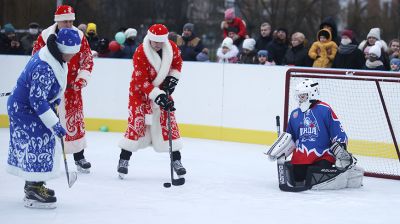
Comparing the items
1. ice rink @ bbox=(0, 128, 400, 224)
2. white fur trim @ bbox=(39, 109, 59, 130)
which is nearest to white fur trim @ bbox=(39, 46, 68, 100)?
white fur trim @ bbox=(39, 109, 59, 130)

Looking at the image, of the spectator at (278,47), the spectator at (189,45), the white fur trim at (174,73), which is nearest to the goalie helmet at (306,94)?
the white fur trim at (174,73)

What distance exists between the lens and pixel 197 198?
659 centimetres

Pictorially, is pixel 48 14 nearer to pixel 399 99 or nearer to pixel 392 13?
pixel 399 99

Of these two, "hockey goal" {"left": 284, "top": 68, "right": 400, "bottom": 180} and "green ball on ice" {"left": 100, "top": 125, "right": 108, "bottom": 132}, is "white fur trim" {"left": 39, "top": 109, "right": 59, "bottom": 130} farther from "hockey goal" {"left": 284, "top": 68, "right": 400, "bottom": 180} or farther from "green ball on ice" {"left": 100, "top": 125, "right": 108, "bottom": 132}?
"green ball on ice" {"left": 100, "top": 125, "right": 108, "bottom": 132}

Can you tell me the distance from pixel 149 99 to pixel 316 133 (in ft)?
4.36

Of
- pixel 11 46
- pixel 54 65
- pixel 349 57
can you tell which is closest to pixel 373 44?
pixel 349 57

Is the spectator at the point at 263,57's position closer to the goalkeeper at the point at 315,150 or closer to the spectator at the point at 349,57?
the spectator at the point at 349,57

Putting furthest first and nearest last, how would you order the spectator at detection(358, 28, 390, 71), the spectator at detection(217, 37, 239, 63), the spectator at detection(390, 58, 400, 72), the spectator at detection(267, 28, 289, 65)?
the spectator at detection(217, 37, 239, 63) → the spectator at detection(267, 28, 289, 65) → the spectator at detection(358, 28, 390, 71) → the spectator at detection(390, 58, 400, 72)

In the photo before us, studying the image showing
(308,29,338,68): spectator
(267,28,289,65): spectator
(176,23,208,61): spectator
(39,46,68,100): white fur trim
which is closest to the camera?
(39,46,68,100): white fur trim

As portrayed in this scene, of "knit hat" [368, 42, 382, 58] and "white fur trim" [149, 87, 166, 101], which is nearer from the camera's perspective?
"white fur trim" [149, 87, 166, 101]

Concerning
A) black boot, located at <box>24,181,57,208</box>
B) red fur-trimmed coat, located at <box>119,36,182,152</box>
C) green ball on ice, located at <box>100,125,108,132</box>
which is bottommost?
green ball on ice, located at <box>100,125,108,132</box>

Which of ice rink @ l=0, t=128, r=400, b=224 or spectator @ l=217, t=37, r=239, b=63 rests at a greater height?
spectator @ l=217, t=37, r=239, b=63

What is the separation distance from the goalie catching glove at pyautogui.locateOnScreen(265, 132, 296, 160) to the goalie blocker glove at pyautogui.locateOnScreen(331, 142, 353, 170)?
0.36m

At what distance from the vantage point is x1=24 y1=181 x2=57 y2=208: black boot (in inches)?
233
